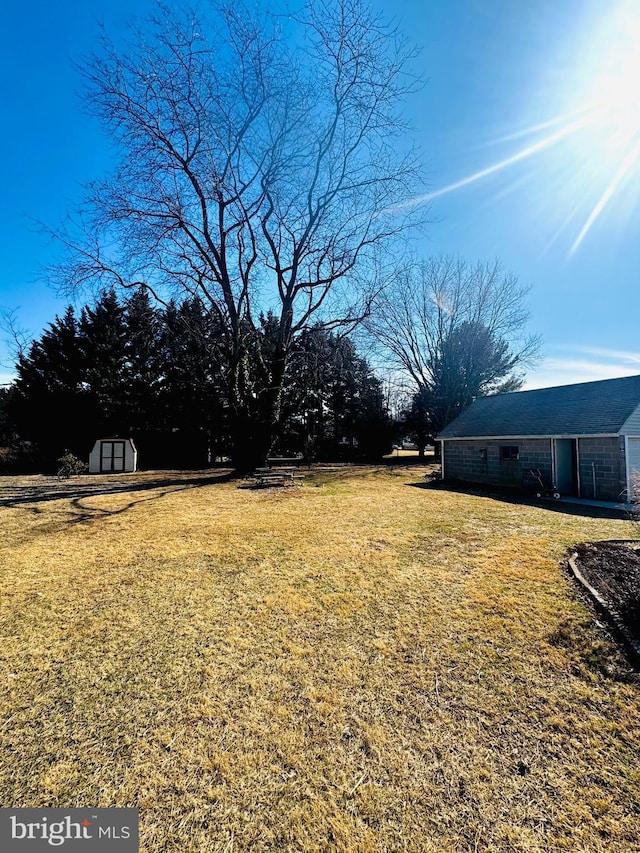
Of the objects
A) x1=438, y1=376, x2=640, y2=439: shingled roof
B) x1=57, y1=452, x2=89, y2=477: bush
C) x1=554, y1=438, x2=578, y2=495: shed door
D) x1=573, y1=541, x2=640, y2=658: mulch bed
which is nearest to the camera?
x1=573, y1=541, x2=640, y2=658: mulch bed

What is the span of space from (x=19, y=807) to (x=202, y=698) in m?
1.03

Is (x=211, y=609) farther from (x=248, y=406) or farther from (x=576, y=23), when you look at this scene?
(x=248, y=406)

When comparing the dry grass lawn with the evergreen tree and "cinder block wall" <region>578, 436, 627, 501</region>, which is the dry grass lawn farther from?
the evergreen tree

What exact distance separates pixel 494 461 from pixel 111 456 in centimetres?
1861

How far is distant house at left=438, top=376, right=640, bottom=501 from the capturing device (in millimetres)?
10820

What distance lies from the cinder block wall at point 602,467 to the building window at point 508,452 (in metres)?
2.39

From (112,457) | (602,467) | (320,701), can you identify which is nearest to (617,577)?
(320,701)

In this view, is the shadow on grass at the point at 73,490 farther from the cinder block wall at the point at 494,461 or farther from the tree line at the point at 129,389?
the cinder block wall at the point at 494,461

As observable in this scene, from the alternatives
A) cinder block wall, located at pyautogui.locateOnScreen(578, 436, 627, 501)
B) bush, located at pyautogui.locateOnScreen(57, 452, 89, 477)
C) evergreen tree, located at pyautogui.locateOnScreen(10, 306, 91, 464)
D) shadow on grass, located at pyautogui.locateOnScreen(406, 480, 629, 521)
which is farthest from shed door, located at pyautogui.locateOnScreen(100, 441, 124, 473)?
cinder block wall, located at pyautogui.locateOnScreen(578, 436, 627, 501)

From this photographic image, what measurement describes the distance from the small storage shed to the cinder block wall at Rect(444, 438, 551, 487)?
16.5 metres

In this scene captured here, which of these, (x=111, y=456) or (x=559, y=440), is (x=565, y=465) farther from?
(x=111, y=456)

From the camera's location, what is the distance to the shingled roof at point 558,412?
38.0 feet

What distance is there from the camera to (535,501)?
431 inches

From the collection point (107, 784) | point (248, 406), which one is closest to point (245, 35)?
point (248, 406)
